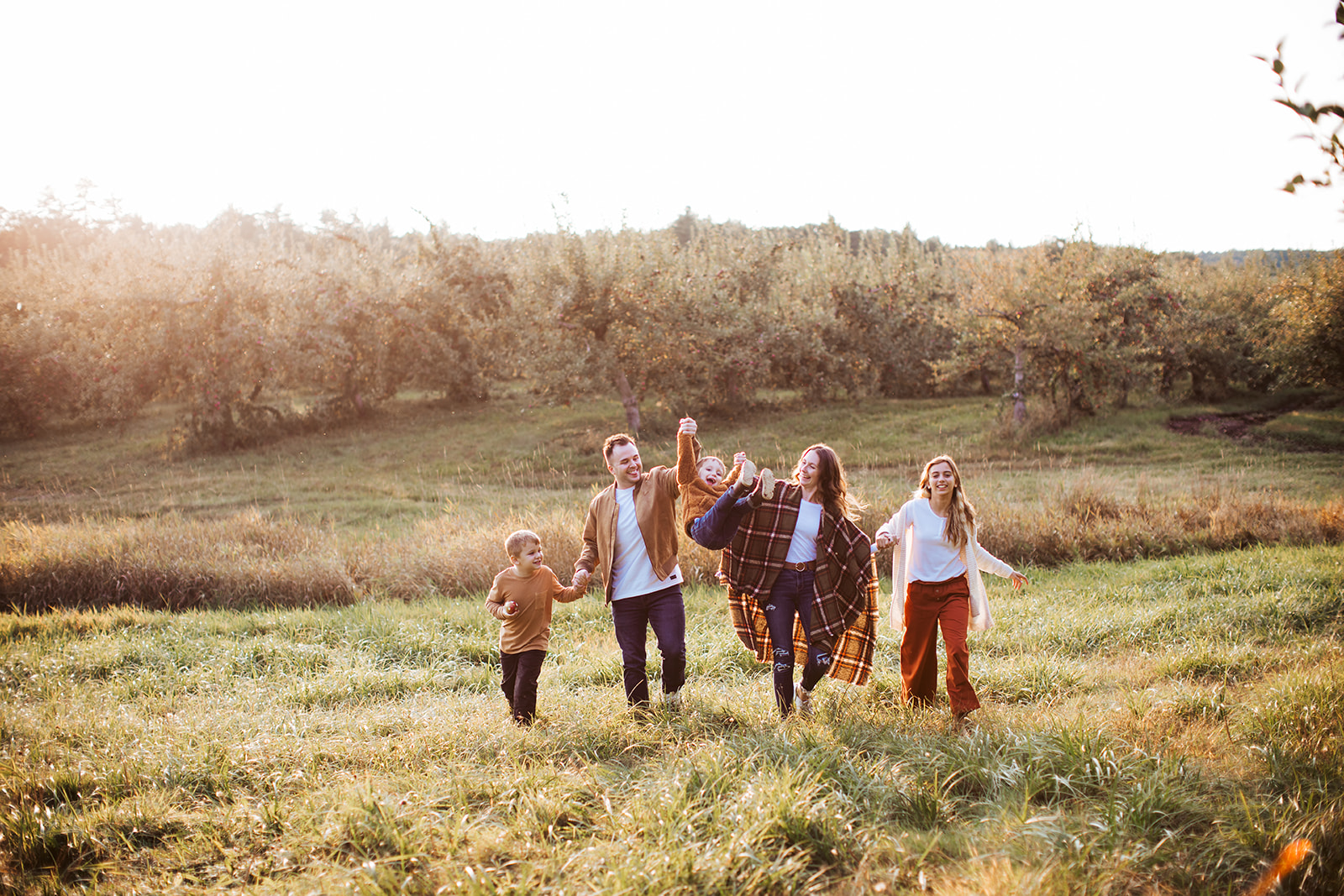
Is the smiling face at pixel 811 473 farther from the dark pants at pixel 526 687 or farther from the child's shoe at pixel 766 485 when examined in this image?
the dark pants at pixel 526 687

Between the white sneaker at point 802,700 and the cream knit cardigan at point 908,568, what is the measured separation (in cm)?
76

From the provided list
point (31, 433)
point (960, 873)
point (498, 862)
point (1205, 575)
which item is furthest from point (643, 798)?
point (31, 433)

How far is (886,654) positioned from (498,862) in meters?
4.19

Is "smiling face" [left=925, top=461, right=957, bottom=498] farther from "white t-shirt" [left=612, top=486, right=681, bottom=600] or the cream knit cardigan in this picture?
"white t-shirt" [left=612, top=486, right=681, bottom=600]

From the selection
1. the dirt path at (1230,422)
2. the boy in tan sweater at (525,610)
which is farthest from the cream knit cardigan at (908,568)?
the dirt path at (1230,422)

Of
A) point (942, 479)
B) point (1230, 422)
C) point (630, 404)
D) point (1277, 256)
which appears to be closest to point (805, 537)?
point (942, 479)

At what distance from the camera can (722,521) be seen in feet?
15.0

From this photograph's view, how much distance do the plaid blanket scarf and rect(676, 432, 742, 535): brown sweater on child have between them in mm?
265

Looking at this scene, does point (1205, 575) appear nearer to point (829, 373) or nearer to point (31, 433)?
point (829, 373)

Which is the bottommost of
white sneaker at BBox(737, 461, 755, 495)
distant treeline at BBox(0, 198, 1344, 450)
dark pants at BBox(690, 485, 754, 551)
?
dark pants at BBox(690, 485, 754, 551)

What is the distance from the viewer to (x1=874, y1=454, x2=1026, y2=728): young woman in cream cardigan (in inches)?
189

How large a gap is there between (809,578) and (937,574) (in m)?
0.81

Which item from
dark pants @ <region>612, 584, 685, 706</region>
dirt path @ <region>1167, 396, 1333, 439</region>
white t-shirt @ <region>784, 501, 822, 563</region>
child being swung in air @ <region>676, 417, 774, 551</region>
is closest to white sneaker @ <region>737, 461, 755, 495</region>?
child being swung in air @ <region>676, 417, 774, 551</region>

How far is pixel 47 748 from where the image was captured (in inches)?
188
